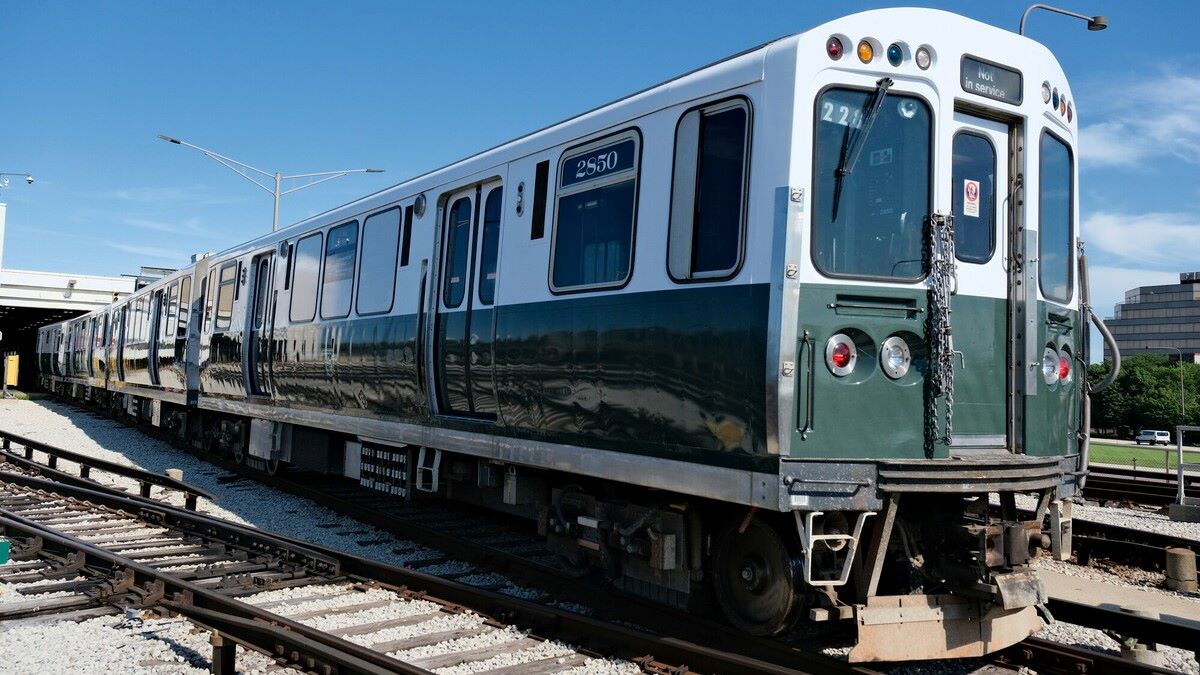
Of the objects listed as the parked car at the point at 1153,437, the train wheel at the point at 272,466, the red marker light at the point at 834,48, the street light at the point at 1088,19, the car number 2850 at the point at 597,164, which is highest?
the street light at the point at 1088,19

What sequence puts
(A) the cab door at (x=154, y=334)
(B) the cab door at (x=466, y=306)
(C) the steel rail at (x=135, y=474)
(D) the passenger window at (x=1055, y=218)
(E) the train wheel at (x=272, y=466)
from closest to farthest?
(D) the passenger window at (x=1055, y=218), (B) the cab door at (x=466, y=306), (C) the steel rail at (x=135, y=474), (E) the train wheel at (x=272, y=466), (A) the cab door at (x=154, y=334)

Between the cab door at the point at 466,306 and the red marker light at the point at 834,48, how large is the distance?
10.3ft

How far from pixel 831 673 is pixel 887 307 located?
203 centimetres

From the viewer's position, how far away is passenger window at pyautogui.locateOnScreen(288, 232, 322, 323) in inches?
426

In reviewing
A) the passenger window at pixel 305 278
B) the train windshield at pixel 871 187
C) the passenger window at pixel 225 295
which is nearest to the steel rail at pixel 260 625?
the train windshield at pixel 871 187

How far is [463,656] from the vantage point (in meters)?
5.43

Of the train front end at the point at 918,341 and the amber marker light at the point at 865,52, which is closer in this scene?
the train front end at the point at 918,341

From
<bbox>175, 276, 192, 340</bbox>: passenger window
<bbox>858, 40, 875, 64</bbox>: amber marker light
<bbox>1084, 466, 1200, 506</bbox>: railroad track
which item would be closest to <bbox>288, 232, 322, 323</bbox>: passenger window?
<bbox>175, 276, 192, 340</bbox>: passenger window

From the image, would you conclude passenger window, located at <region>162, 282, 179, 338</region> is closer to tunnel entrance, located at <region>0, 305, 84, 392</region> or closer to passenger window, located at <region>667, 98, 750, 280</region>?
passenger window, located at <region>667, 98, 750, 280</region>

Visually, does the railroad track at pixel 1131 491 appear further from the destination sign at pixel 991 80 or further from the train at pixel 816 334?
the destination sign at pixel 991 80

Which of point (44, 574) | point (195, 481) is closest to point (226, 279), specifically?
point (195, 481)

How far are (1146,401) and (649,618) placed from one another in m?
80.2

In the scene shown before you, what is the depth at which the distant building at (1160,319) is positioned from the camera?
5586 inches

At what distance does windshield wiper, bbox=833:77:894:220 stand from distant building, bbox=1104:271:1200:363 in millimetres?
154769
